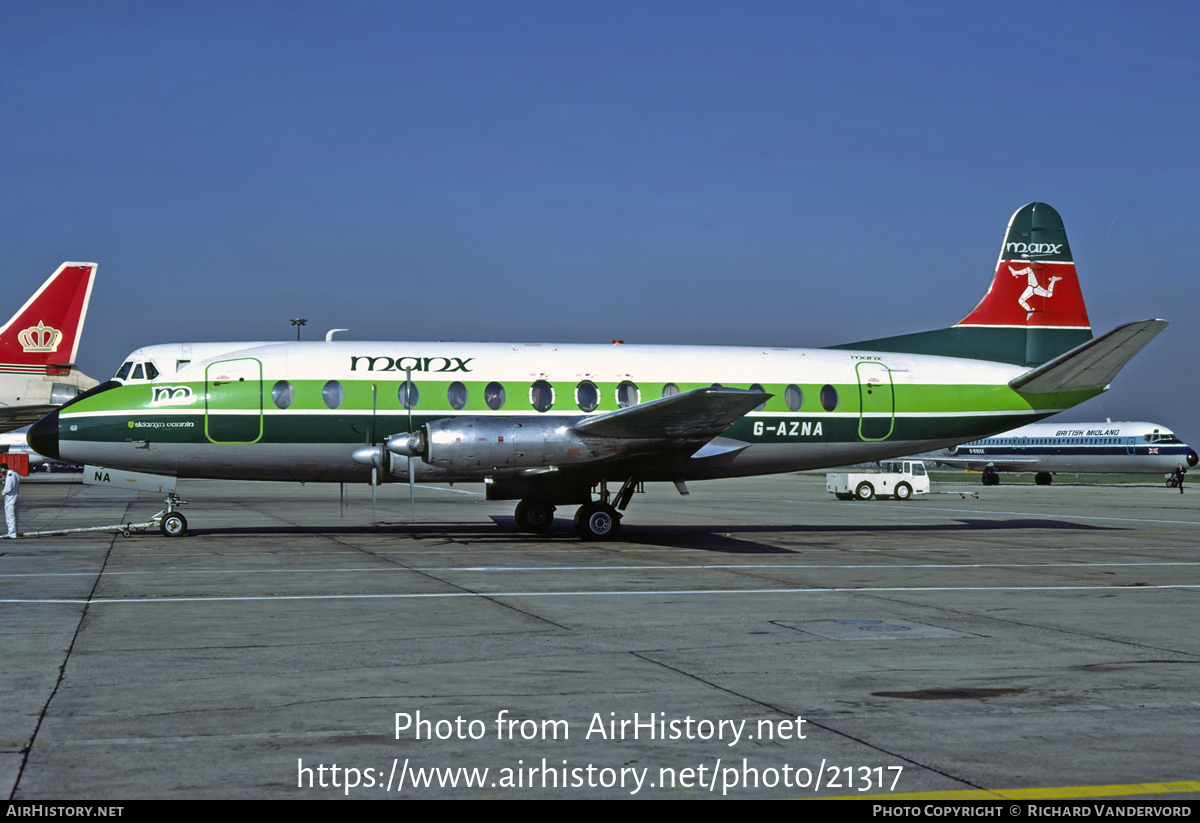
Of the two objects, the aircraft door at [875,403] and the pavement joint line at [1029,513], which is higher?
the aircraft door at [875,403]

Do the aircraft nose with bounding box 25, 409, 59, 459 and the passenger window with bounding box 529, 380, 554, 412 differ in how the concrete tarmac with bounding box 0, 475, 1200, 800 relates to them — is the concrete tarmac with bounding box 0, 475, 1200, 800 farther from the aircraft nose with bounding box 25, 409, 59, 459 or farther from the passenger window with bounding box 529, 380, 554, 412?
the passenger window with bounding box 529, 380, 554, 412

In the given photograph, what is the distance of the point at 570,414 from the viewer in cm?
2216

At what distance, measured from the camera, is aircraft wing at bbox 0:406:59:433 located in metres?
40.0

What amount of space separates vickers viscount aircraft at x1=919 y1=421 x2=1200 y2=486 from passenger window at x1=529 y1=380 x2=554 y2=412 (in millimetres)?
53559

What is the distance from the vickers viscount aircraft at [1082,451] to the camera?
6875 centimetres

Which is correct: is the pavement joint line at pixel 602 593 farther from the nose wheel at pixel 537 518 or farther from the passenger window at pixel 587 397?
the nose wheel at pixel 537 518

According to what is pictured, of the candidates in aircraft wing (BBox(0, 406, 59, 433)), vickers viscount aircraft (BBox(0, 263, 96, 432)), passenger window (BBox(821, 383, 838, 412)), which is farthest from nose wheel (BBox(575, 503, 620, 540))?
vickers viscount aircraft (BBox(0, 263, 96, 432))

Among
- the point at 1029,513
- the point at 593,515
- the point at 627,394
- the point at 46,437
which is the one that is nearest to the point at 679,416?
the point at 627,394

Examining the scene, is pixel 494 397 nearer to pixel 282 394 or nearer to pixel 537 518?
pixel 537 518

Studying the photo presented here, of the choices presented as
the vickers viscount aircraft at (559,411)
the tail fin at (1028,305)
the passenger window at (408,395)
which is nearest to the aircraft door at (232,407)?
the vickers viscount aircraft at (559,411)

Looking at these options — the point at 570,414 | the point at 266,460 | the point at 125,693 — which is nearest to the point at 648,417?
the point at 570,414

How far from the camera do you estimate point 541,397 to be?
72.6 ft

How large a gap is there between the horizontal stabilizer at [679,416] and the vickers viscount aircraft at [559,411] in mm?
45

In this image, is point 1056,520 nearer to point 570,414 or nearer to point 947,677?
point 570,414
